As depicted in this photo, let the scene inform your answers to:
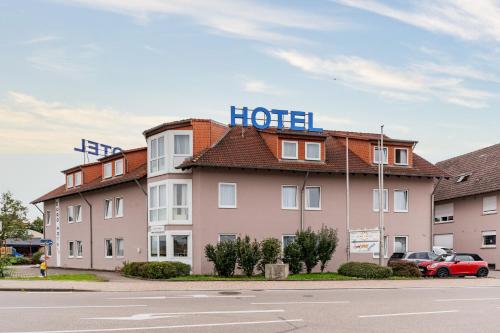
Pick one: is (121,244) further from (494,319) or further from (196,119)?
(494,319)

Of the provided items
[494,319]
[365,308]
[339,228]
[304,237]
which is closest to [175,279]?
[304,237]

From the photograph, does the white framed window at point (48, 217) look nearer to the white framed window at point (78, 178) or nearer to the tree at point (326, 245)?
the white framed window at point (78, 178)

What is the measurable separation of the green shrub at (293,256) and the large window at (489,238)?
17.1 meters

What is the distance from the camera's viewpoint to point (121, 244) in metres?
41.5

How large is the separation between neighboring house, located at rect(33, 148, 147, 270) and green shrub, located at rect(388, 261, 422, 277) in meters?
14.8

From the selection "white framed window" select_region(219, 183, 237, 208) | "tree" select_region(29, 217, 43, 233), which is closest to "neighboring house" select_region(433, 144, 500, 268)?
"white framed window" select_region(219, 183, 237, 208)

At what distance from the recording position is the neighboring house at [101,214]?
39.8 m

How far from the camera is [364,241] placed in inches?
1363

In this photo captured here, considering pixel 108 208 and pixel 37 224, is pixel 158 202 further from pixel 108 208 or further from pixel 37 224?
pixel 37 224

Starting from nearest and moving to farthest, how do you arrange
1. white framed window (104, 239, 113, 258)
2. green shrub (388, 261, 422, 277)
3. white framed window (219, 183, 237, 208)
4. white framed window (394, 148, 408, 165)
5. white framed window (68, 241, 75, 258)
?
green shrub (388, 261, 422, 277), white framed window (219, 183, 237, 208), white framed window (394, 148, 408, 165), white framed window (104, 239, 113, 258), white framed window (68, 241, 75, 258)

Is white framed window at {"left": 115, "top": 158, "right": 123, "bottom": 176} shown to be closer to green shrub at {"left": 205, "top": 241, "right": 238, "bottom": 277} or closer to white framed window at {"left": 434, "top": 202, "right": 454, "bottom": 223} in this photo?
green shrub at {"left": 205, "top": 241, "right": 238, "bottom": 277}

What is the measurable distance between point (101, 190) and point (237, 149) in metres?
12.5

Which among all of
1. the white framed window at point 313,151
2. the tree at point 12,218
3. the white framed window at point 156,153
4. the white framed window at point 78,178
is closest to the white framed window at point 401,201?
the white framed window at point 313,151

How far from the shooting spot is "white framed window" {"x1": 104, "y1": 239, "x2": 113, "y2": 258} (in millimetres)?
42750
